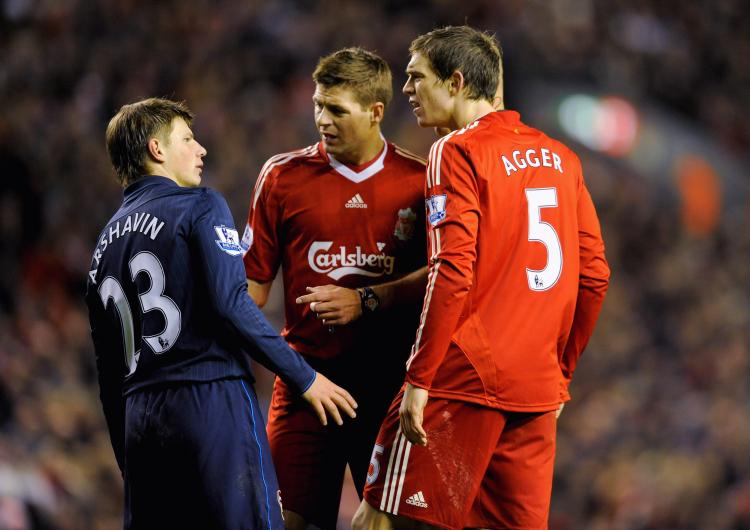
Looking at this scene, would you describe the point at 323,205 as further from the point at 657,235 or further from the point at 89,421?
A: the point at 657,235

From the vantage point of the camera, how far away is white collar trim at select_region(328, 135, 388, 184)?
460 cm

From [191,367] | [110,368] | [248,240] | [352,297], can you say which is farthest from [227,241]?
[248,240]

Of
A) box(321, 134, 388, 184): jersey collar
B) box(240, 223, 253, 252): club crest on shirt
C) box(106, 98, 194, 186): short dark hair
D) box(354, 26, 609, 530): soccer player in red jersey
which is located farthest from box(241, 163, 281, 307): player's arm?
box(354, 26, 609, 530): soccer player in red jersey

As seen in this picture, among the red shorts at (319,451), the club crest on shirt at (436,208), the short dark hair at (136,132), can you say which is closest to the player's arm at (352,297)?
the red shorts at (319,451)

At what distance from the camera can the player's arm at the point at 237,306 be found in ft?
12.0

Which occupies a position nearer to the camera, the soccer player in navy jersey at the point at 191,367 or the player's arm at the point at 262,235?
the soccer player in navy jersey at the point at 191,367

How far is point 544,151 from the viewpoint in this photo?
4125mm

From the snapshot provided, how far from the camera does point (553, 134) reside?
15266 mm

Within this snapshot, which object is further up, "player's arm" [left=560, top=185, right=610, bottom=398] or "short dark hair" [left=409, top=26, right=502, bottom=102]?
"short dark hair" [left=409, top=26, right=502, bottom=102]

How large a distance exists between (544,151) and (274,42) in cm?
926

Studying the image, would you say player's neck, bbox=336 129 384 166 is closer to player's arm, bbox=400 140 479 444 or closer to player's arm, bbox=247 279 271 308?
player's arm, bbox=247 279 271 308

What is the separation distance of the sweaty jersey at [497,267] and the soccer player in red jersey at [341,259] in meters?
0.54

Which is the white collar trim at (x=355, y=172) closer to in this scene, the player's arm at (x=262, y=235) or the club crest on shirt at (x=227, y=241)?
the player's arm at (x=262, y=235)

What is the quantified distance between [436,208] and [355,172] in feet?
2.60
